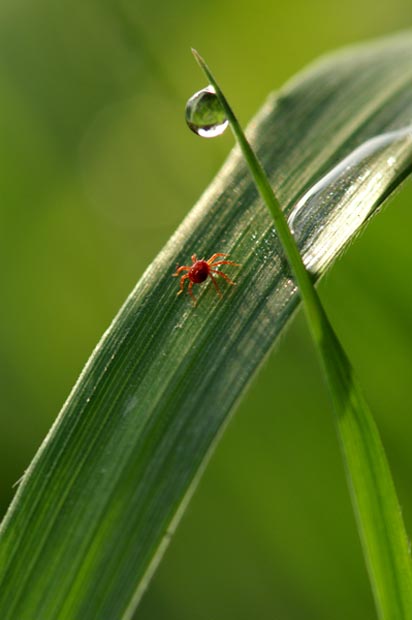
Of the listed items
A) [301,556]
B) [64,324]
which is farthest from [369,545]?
[64,324]

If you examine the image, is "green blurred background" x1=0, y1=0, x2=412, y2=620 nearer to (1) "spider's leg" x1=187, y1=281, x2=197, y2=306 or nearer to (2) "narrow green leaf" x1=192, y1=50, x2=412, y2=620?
(1) "spider's leg" x1=187, y1=281, x2=197, y2=306

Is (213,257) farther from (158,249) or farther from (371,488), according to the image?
(158,249)

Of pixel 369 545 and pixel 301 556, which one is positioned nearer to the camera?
pixel 369 545

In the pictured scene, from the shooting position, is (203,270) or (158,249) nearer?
(203,270)

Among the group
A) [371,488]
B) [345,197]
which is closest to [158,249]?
[345,197]

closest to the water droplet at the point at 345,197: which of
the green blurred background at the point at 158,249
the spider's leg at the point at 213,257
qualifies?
the spider's leg at the point at 213,257

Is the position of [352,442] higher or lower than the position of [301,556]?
higher

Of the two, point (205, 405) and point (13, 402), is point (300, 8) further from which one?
point (205, 405)
